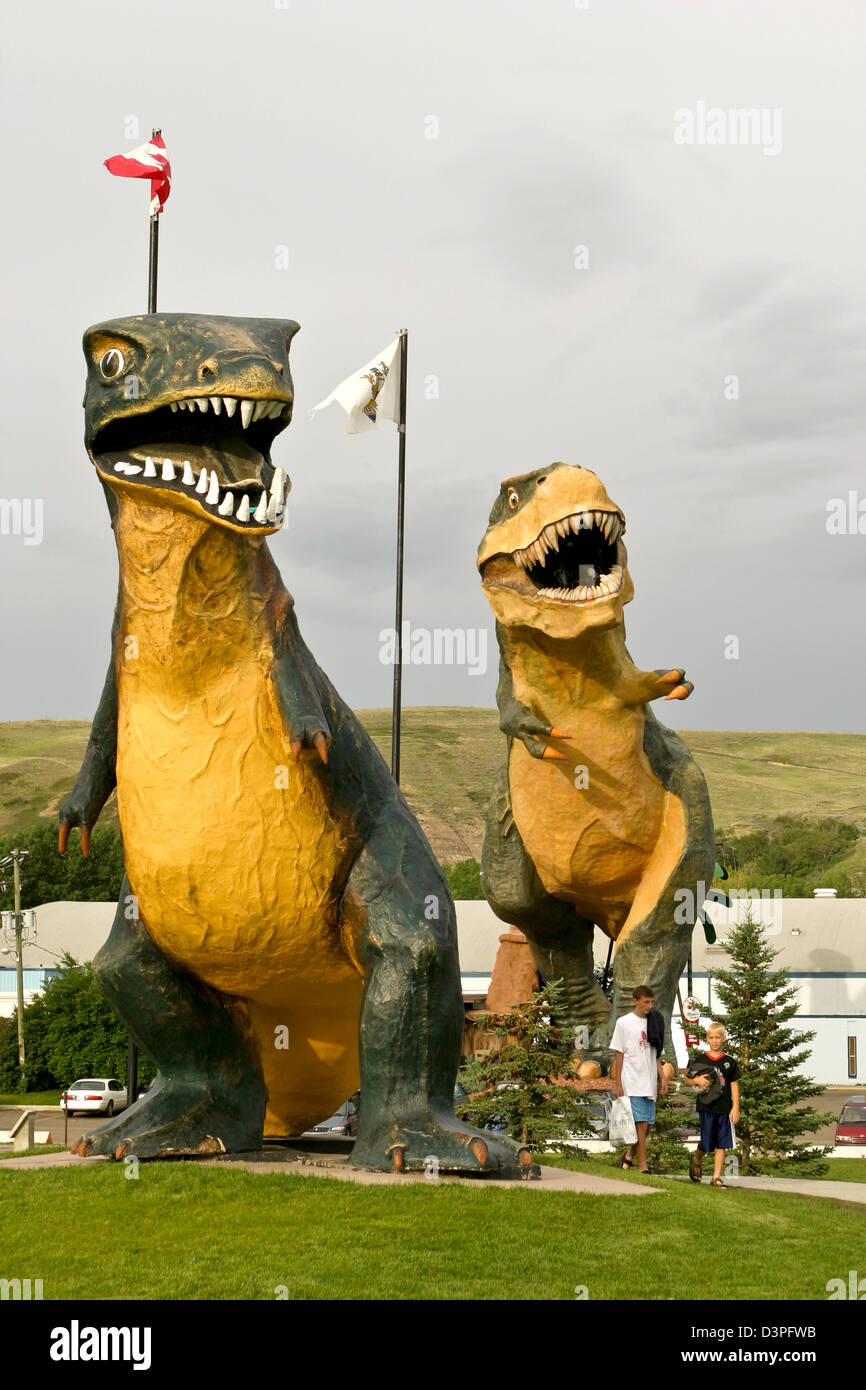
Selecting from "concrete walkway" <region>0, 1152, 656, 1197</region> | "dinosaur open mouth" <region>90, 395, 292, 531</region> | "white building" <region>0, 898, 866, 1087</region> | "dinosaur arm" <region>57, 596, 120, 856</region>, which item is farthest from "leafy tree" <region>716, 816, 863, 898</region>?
"dinosaur open mouth" <region>90, 395, 292, 531</region>

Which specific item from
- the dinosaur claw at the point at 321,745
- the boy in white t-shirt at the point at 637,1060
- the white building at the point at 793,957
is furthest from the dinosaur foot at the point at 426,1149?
the white building at the point at 793,957

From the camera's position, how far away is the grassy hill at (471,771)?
91.8 metres

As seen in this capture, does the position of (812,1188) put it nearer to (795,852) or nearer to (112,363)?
(112,363)

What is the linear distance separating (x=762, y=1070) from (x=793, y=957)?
67.1 ft

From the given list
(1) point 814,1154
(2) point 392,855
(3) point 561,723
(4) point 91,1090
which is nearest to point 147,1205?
(2) point 392,855

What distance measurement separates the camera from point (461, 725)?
13062 centimetres

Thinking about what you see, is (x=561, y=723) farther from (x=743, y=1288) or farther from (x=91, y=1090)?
(x=91, y=1090)

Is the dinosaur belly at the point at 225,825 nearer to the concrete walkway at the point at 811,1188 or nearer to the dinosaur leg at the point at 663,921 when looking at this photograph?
the concrete walkway at the point at 811,1188

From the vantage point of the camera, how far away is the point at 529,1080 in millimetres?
11336

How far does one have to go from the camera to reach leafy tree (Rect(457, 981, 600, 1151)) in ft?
36.7

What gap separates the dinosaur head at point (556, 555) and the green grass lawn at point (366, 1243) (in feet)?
17.0

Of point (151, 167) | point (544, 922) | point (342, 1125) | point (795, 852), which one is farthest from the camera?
point (795, 852)

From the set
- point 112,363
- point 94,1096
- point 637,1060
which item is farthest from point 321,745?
point 94,1096

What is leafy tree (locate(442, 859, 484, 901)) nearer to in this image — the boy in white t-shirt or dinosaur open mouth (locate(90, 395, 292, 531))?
the boy in white t-shirt
